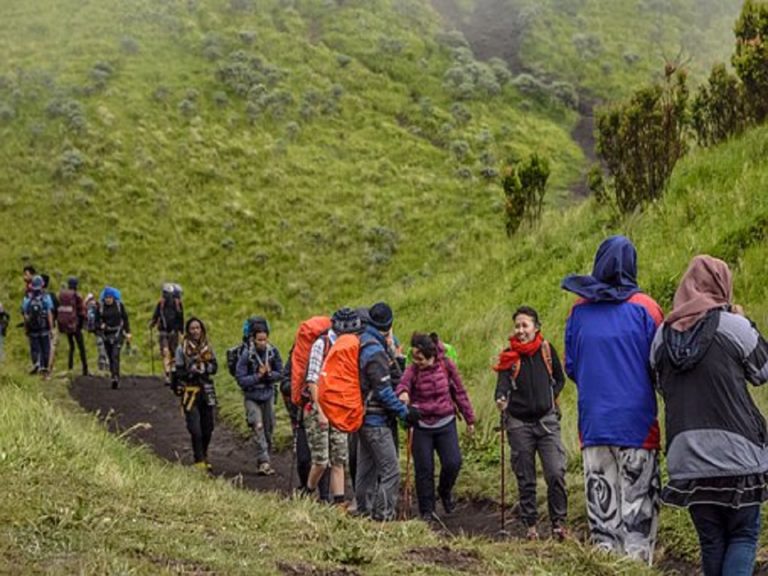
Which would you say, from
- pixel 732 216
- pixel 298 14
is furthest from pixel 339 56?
pixel 732 216

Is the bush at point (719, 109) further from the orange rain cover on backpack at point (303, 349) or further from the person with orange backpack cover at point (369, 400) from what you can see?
the person with orange backpack cover at point (369, 400)

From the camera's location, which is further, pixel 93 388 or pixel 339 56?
pixel 339 56

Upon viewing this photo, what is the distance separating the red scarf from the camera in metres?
8.20

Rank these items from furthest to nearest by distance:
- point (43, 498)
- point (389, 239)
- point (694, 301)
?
point (389, 239) → point (43, 498) → point (694, 301)

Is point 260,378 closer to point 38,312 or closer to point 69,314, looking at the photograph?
point 38,312

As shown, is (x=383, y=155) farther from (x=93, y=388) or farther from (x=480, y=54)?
(x=93, y=388)

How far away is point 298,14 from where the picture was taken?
4291 cm

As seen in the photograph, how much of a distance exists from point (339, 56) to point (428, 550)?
34.9 m

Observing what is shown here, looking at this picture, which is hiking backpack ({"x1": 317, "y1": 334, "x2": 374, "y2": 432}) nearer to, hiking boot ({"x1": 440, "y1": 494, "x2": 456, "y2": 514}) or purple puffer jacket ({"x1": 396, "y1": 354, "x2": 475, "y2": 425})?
purple puffer jacket ({"x1": 396, "y1": 354, "x2": 475, "y2": 425})

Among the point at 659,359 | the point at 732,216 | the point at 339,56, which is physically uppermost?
the point at 339,56

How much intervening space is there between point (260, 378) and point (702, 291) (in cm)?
723

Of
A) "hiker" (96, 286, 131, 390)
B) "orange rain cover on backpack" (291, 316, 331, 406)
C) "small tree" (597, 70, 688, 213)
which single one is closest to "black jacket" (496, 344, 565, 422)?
"orange rain cover on backpack" (291, 316, 331, 406)

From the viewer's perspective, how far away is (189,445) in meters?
13.9

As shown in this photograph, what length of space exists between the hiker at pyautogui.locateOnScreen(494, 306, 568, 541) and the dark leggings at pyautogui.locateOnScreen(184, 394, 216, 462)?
4631 millimetres
